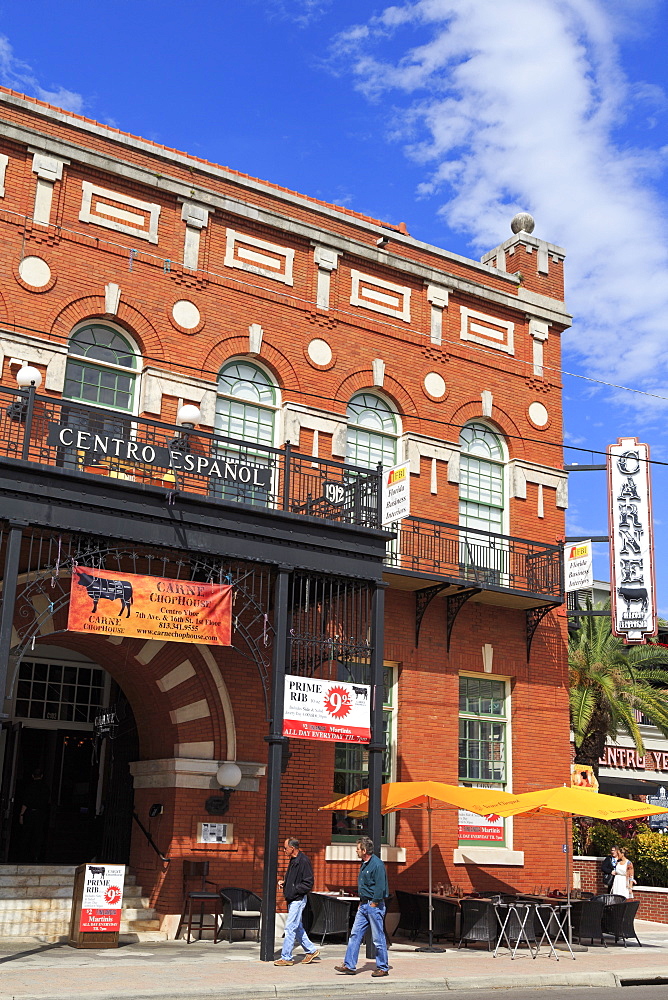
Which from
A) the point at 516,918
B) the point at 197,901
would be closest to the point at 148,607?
the point at 197,901

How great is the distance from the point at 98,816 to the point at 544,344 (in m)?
12.9

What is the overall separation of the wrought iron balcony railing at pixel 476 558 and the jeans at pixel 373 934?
616cm

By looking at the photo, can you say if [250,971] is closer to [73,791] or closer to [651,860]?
[73,791]

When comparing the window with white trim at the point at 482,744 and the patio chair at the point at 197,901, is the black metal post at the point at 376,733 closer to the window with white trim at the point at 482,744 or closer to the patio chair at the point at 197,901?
the patio chair at the point at 197,901

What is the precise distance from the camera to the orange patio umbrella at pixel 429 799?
52.1 ft

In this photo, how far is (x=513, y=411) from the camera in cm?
2192

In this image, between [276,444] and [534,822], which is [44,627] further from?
[534,822]

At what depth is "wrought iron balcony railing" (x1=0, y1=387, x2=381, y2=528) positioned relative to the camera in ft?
47.0

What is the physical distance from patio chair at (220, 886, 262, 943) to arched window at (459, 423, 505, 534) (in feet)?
Result: 26.2

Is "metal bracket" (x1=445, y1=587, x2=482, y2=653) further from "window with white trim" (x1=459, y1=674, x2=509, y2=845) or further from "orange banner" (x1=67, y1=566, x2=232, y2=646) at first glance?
"orange banner" (x1=67, y1=566, x2=232, y2=646)

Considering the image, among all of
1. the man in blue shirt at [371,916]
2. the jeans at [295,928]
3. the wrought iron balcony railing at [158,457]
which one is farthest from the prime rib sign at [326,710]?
the wrought iron balcony railing at [158,457]

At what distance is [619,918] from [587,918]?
707mm

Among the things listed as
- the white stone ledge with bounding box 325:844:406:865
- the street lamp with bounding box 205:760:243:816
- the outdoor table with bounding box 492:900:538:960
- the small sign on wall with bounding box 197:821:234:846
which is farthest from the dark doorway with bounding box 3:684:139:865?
the outdoor table with bounding box 492:900:538:960

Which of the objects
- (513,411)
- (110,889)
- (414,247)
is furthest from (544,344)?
(110,889)
